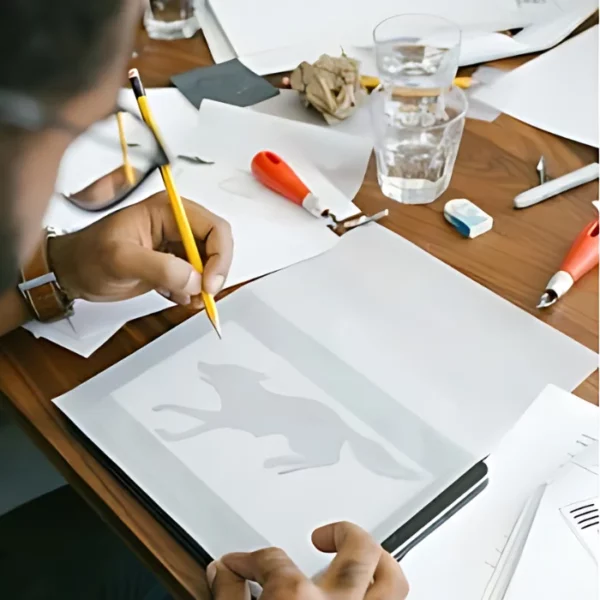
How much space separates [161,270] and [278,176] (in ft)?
0.71

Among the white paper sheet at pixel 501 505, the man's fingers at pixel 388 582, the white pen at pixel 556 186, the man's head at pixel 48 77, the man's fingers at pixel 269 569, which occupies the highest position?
the man's head at pixel 48 77

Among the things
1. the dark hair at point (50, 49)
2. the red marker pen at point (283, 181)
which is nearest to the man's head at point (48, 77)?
the dark hair at point (50, 49)

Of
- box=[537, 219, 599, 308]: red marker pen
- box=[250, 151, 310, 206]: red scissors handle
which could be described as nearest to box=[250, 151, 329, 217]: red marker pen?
box=[250, 151, 310, 206]: red scissors handle

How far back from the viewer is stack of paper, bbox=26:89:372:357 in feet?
2.47

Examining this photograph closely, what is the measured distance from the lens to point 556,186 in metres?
0.86

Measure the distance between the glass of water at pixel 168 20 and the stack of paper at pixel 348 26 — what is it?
1.3 inches

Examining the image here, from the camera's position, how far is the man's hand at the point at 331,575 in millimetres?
527

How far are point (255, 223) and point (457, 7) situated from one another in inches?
20.7

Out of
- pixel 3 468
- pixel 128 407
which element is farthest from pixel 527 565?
pixel 3 468

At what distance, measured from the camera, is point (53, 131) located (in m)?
0.30

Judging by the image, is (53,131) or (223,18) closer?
(53,131)

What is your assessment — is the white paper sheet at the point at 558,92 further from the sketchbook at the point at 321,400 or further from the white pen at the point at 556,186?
the sketchbook at the point at 321,400

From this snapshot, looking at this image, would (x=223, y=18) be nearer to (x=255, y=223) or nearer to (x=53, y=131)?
(x=255, y=223)

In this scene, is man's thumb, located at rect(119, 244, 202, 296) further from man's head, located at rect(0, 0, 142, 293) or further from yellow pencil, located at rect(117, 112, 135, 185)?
man's head, located at rect(0, 0, 142, 293)
